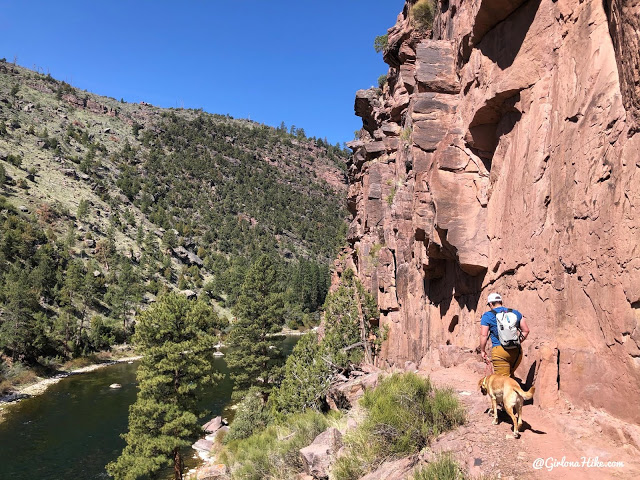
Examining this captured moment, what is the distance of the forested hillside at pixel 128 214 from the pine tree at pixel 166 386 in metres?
15.5

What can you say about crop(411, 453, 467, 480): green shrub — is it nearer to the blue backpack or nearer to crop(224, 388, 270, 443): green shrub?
the blue backpack

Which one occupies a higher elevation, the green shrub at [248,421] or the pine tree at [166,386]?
the pine tree at [166,386]

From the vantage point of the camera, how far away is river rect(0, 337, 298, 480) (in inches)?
836

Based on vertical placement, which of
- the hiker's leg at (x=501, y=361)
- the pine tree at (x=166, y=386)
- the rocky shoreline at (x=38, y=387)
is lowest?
the rocky shoreline at (x=38, y=387)

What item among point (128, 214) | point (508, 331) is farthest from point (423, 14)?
point (128, 214)

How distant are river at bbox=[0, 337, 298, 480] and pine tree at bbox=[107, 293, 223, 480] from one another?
4.54m

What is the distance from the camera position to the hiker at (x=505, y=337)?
19.6 ft

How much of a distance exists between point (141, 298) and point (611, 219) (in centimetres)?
6510

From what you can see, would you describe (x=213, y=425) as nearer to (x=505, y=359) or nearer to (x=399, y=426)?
(x=399, y=426)

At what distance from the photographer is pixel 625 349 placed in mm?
4871

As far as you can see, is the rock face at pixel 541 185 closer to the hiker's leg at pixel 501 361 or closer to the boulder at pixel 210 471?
the hiker's leg at pixel 501 361

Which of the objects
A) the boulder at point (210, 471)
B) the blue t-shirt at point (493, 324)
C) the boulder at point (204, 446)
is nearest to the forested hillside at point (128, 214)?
the boulder at point (204, 446)

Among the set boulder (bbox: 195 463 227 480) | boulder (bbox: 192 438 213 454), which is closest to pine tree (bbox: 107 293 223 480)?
boulder (bbox: 195 463 227 480)

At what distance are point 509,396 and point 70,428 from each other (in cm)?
3001
